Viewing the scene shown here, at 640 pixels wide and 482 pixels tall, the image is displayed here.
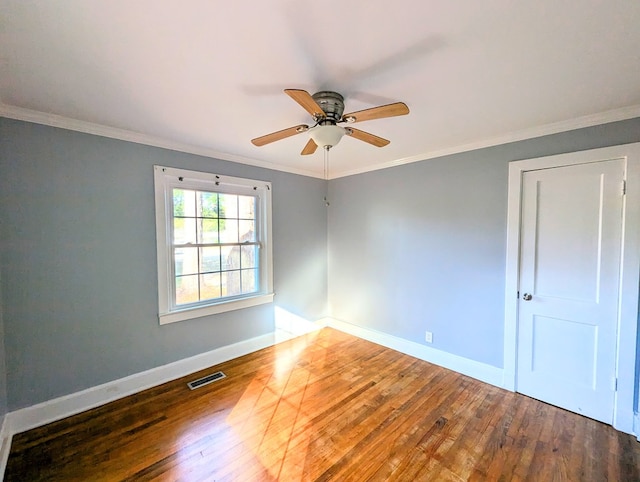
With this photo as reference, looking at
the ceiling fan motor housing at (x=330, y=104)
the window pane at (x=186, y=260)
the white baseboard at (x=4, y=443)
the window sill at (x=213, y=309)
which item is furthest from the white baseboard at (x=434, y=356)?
the white baseboard at (x=4, y=443)

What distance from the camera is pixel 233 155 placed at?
3174mm

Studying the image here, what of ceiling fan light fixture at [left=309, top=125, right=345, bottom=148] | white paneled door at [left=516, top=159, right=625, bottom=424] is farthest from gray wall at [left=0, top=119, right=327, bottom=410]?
white paneled door at [left=516, top=159, right=625, bottom=424]

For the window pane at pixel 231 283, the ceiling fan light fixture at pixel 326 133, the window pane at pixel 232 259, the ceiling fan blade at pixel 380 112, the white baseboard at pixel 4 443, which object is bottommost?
the white baseboard at pixel 4 443

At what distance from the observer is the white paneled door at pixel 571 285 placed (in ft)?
6.98

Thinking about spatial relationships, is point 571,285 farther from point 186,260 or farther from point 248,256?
point 186,260

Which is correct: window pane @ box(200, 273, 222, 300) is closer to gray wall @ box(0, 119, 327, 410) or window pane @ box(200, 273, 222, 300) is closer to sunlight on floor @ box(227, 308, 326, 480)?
gray wall @ box(0, 119, 327, 410)

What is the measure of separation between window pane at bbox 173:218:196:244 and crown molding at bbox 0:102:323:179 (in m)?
0.74

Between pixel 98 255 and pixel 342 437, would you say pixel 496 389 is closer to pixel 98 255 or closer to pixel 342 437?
pixel 342 437

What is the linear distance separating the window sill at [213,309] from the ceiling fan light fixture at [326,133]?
2.23 meters

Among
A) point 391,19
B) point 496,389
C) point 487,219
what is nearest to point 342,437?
point 496,389

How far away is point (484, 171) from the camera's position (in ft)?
8.93

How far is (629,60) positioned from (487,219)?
147 centimetres

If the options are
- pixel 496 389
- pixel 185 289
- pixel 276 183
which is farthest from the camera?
pixel 276 183

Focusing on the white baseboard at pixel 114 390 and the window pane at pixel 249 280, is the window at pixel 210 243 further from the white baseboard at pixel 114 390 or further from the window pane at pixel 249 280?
the white baseboard at pixel 114 390
